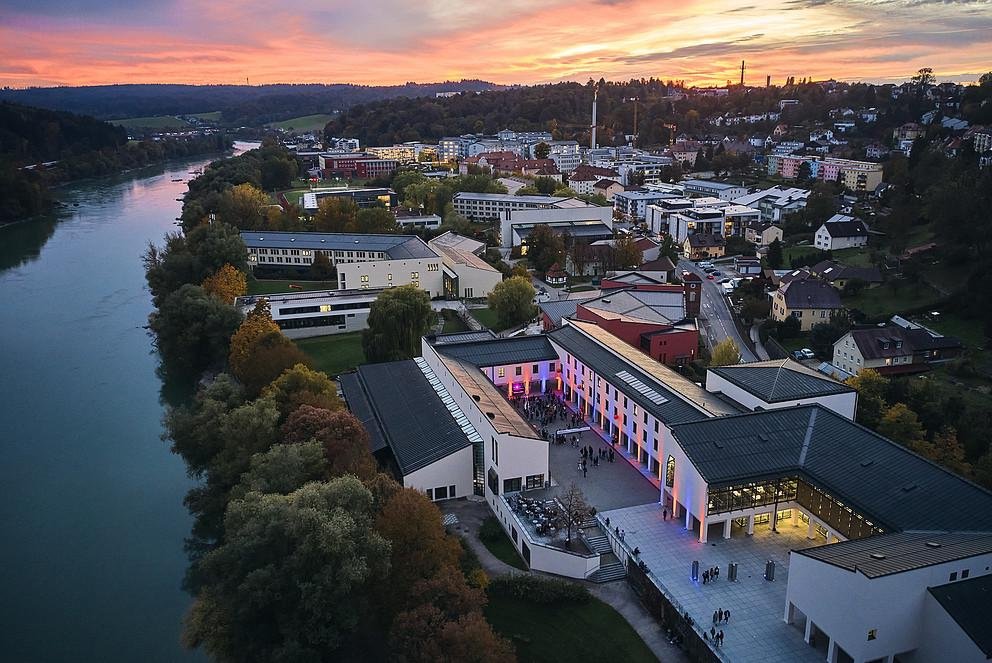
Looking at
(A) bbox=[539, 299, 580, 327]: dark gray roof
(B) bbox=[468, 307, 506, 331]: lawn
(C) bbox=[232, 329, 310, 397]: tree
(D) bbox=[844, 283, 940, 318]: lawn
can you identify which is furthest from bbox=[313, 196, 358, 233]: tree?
(D) bbox=[844, 283, 940, 318]: lawn

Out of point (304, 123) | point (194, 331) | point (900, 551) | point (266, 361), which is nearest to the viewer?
point (900, 551)

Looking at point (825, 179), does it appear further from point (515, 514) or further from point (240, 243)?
point (515, 514)

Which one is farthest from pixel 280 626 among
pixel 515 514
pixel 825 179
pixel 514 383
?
pixel 825 179

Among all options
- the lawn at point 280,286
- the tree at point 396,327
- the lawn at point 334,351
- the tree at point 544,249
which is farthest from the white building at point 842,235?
the lawn at point 280,286

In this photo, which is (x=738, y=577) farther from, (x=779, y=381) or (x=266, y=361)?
(x=266, y=361)

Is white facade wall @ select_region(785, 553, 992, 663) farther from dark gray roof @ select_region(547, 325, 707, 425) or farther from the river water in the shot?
the river water

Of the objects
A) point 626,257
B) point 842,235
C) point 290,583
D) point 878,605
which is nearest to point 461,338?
point 290,583
